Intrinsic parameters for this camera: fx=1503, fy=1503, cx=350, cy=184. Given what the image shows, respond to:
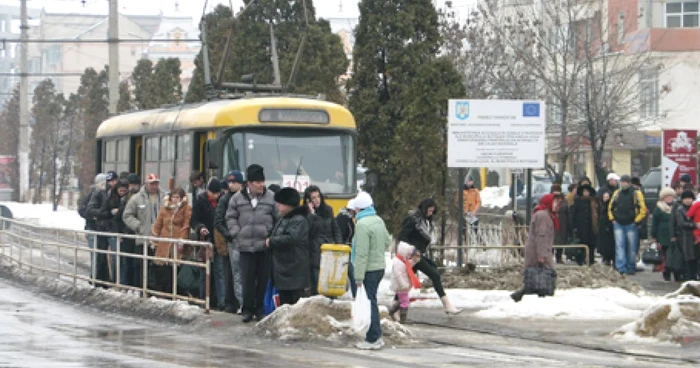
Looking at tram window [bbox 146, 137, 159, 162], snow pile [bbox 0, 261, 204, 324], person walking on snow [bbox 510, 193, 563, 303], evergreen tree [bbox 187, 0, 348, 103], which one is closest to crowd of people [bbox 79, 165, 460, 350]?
snow pile [bbox 0, 261, 204, 324]

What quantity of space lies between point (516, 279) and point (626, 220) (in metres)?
4.25

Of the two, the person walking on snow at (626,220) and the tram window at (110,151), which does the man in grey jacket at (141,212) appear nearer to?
the person walking on snow at (626,220)

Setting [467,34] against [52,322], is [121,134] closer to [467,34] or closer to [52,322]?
[52,322]

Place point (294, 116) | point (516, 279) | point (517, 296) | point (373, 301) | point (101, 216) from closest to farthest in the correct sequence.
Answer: point (373, 301) < point (517, 296) < point (101, 216) < point (516, 279) < point (294, 116)

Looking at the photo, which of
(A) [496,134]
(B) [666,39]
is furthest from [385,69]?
(B) [666,39]

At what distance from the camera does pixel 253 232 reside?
54.1ft

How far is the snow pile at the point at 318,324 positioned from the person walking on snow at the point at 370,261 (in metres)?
0.40

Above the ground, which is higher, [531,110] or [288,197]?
[531,110]

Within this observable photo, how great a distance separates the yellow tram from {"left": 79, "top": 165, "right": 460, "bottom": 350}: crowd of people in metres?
2.31

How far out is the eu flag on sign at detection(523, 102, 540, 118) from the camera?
23516 mm

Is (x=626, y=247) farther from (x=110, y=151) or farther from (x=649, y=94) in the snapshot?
(x=649, y=94)

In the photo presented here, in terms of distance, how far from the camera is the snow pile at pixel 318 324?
587 inches

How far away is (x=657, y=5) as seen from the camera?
57219mm

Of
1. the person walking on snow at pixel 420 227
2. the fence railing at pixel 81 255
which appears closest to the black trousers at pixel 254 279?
the fence railing at pixel 81 255
